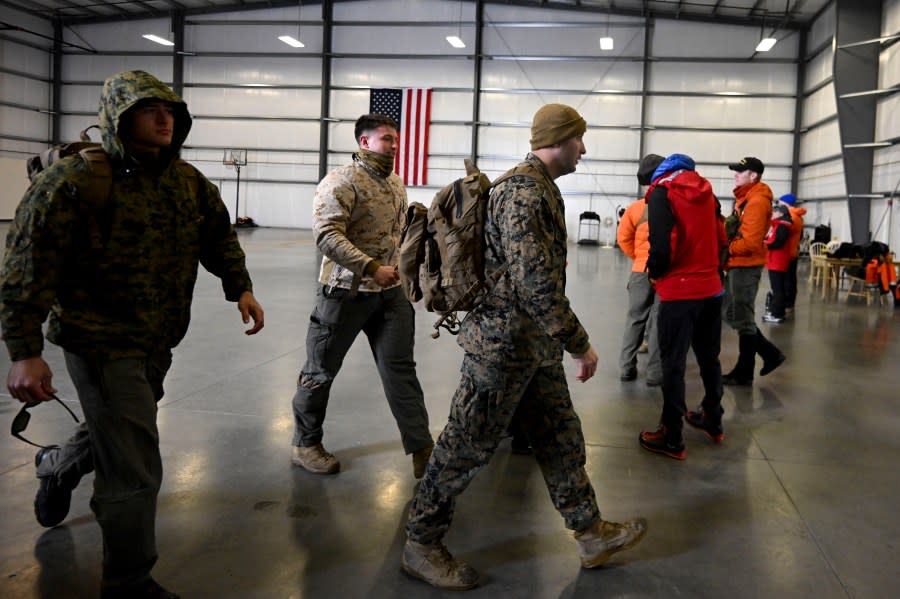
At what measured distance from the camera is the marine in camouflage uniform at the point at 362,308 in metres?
3.50

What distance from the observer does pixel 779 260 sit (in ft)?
32.7

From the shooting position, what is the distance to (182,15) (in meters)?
27.6

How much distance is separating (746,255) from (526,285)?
151 inches

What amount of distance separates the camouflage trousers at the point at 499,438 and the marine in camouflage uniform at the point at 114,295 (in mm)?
922

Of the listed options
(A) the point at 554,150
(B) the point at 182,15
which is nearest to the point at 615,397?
(A) the point at 554,150

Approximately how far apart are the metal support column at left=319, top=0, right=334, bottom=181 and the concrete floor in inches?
850

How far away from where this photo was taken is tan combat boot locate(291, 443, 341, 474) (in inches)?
141

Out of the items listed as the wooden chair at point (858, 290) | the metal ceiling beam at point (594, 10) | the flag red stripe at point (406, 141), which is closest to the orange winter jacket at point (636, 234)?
the wooden chair at point (858, 290)

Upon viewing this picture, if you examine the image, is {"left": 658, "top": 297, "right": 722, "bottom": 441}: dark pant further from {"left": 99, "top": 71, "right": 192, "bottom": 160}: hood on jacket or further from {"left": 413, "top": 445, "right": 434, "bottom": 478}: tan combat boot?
{"left": 99, "top": 71, "right": 192, "bottom": 160}: hood on jacket

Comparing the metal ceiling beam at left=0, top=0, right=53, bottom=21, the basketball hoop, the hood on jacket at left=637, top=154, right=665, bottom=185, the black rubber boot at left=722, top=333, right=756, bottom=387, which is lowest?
the black rubber boot at left=722, top=333, right=756, bottom=387

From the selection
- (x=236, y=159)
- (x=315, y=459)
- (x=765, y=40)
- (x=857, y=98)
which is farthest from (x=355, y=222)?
(x=236, y=159)

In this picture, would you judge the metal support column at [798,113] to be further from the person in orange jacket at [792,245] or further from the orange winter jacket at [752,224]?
the orange winter jacket at [752,224]

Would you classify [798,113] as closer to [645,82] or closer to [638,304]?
[645,82]

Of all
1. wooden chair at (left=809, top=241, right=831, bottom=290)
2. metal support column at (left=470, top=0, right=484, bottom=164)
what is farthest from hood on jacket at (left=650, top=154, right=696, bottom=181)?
metal support column at (left=470, top=0, right=484, bottom=164)
